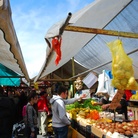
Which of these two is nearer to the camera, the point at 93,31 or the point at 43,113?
the point at 93,31

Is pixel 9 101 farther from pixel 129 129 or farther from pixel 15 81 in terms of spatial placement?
pixel 15 81

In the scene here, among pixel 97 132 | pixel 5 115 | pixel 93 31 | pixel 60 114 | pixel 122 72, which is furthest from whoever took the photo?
pixel 60 114

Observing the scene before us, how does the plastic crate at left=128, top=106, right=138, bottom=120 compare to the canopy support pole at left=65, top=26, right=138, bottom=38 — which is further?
the plastic crate at left=128, top=106, right=138, bottom=120

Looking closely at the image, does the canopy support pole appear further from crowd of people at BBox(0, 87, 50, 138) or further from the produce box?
crowd of people at BBox(0, 87, 50, 138)

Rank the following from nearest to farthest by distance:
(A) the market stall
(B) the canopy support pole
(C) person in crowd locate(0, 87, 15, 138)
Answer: (B) the canopy support pole
(A) the market stall
(C) person in crowd locate(0, 87, 15, 138)

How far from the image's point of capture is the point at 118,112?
6754 millimetres

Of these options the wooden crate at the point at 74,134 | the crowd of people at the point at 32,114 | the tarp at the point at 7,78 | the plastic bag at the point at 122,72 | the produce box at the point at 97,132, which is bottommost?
the wooden crate at the point at 74,134

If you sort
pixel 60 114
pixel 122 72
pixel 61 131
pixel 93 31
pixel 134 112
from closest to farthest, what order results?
pixel 122 72 → pixel 93 31 → pixel 60 114 → pixel 61 131 → pixel 134 112

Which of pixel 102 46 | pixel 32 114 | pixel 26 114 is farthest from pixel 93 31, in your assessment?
pixel 26 114

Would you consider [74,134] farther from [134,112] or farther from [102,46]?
[134,112]

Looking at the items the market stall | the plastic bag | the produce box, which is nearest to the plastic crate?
the market stall

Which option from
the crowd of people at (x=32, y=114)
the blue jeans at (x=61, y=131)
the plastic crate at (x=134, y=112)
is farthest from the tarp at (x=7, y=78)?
the plastic crate at (x=134, y=112)

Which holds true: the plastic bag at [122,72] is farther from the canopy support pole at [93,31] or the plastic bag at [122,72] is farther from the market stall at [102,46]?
the canopy support pole at [93,31]

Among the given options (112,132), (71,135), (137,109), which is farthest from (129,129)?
(137,109)
